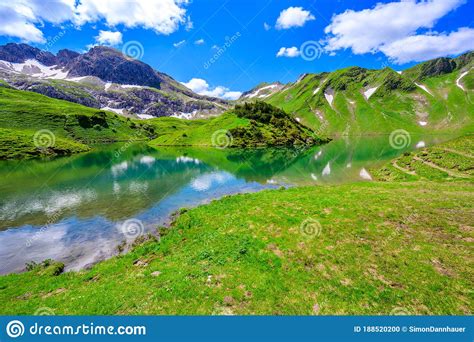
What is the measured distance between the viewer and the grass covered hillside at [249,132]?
14400 centimetres

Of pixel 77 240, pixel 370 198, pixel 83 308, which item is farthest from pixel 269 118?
pixel 83 308

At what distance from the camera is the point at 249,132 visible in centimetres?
14525

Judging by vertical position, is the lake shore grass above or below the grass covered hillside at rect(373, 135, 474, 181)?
below

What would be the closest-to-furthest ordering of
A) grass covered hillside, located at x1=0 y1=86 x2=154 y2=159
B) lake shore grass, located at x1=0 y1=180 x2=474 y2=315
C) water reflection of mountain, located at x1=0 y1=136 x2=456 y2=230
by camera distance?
lake shore grass, located at x1=0 y1=180 x2=474 y2=315
water reflection of mountain, located at x1=0 y1=136 x2=456 y2=230
grass covered hillside, located at x1=0 y1=86 x2=154 y2=159

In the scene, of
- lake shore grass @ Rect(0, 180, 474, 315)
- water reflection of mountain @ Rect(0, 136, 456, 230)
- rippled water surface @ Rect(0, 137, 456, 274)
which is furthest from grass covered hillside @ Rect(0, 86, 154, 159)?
lake shore grass @ Rect(0, 180, 474, 315)

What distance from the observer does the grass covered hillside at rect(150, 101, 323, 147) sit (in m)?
144

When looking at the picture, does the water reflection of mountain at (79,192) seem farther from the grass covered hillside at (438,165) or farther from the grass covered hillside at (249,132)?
the grass covered hillside at (249,132)

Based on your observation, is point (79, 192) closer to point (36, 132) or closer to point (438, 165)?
point (438, 165)

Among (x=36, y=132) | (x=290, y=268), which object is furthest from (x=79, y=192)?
(x=36, y=132)

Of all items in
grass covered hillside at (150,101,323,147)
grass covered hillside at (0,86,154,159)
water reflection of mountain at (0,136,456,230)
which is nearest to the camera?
water reflection of mountain at (0,136,456,230)

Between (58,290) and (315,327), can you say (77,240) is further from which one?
(315,327)

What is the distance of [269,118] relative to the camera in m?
162

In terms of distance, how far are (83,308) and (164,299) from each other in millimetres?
4743

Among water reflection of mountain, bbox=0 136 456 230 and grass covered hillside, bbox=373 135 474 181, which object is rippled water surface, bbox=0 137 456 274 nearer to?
water reflection of mountain, bbox=0 136 456 230
